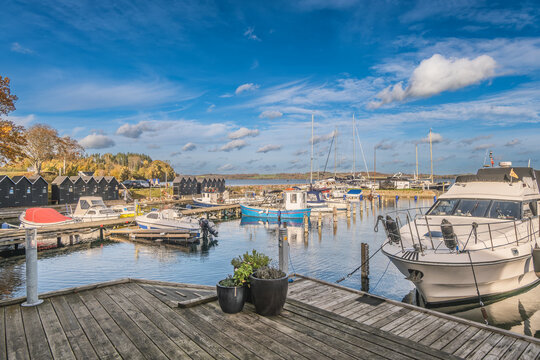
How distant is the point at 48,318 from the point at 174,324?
2158mm

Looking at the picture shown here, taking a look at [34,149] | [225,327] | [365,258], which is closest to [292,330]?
[225,327]

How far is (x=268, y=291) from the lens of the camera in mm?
5332

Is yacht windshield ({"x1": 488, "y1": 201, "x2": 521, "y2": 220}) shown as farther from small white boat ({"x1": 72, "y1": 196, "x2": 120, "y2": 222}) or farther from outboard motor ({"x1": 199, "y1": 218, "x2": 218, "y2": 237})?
small white boat ({"x1": 72, "y1": 196, "x2": 120, "y2": 222})

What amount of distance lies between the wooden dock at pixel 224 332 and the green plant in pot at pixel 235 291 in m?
0.14

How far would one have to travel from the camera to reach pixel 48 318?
541 cm

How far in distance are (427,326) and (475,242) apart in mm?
5656

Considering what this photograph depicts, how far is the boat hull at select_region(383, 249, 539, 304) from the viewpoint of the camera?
9.38 meters

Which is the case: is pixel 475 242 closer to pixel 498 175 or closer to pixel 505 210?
pixel 505 210

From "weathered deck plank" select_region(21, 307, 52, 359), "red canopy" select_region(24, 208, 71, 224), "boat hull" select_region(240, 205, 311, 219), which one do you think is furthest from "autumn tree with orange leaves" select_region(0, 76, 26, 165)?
"weathered deck plank" select_region(21, 307, 52, 359)

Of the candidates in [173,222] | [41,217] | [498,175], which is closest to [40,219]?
[41,217]

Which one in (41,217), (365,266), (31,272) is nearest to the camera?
(31,272)

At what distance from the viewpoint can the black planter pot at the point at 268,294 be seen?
5.32m

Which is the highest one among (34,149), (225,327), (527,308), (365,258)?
(34,149)

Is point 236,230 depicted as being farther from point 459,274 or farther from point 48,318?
point 48,318
